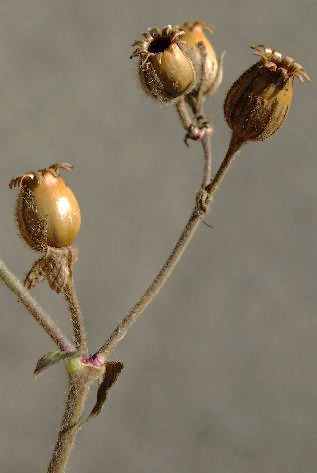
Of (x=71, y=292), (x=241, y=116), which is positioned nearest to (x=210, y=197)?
(x=241, y=116)

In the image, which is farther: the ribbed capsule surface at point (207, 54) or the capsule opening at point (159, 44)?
the ribbed capsule surface at point (207, 54)

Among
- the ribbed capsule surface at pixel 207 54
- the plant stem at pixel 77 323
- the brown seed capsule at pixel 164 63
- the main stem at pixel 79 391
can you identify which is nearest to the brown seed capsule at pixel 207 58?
the ribbed capsule surface at pixel 207 54

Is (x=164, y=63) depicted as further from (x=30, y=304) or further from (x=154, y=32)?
(x=30, y=304)

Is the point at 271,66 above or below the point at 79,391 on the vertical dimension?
above

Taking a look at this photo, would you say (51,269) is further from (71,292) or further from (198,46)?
(198,46)

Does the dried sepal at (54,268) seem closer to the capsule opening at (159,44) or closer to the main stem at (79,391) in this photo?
the main stem at (79,391)

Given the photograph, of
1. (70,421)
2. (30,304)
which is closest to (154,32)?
(30,304)

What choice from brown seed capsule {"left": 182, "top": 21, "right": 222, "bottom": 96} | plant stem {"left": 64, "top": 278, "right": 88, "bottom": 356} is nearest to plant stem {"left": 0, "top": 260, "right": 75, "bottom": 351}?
plant stem {"left": 64, "top": 278, "right": 88, "bottom": 356}
